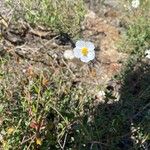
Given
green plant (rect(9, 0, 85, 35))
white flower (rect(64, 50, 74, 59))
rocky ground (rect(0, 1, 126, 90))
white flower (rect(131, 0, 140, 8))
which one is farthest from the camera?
white flower (rect(131, 0, 140, 8))

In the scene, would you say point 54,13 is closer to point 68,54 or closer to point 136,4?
point 68,54

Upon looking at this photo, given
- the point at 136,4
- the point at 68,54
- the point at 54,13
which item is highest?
the point at 136,4

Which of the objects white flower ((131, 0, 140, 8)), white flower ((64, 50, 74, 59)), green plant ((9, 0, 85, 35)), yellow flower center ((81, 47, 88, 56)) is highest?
white flower ((131, 0, 140, 8))

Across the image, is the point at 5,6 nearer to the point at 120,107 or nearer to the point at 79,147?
the point at 120,107

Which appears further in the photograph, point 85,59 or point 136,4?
point 136,4

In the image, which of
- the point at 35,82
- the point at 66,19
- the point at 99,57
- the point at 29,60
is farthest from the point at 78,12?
the point at 35,82

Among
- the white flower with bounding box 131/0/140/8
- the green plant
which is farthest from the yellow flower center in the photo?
the white flower with bounding box 131/0/140/8

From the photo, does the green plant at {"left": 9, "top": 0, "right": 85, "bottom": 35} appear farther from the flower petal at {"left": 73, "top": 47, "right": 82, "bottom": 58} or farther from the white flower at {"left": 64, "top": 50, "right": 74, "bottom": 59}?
the flower petal at {"left": 73, "top": 47, "right": 82, "bottom": 58}

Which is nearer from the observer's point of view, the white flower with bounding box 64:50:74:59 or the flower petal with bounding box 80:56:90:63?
the flower petal with bounding box 80:56:90:63

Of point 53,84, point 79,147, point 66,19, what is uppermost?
point 66,19

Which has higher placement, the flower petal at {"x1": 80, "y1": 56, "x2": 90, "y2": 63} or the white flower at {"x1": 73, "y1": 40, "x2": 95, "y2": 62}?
the white flower at {"x1": 73, "y1": 40, "x2": 95, "y2": 62}

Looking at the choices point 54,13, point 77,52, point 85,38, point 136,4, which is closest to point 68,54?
point 85,38
